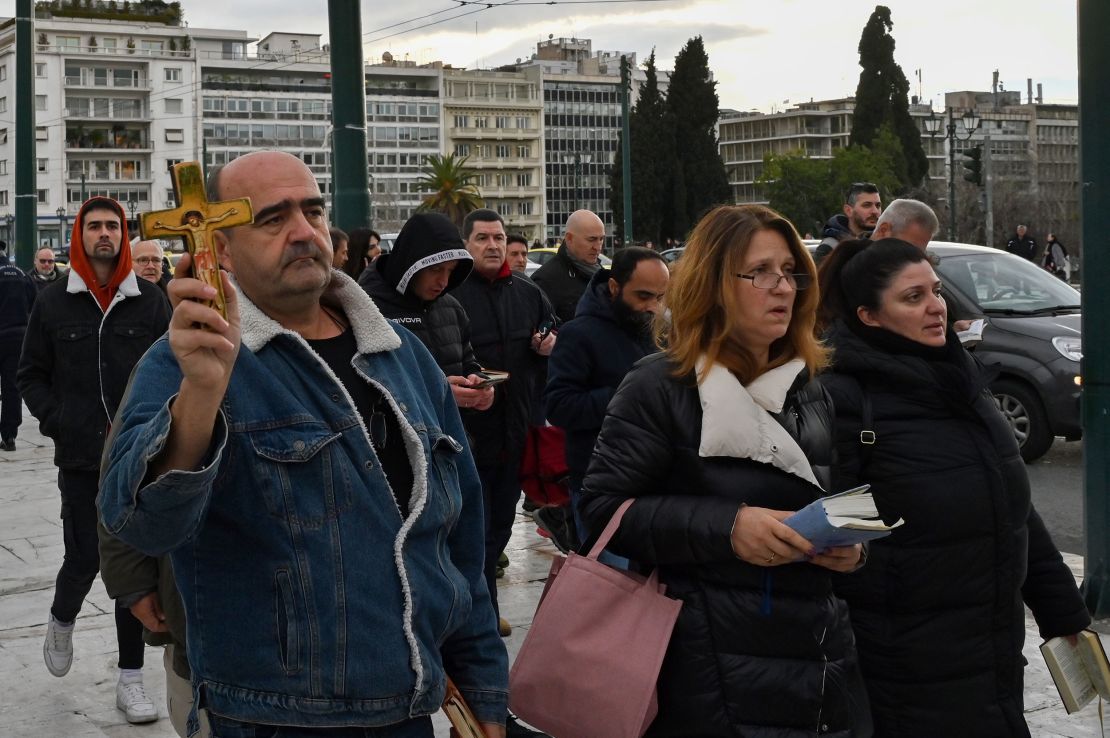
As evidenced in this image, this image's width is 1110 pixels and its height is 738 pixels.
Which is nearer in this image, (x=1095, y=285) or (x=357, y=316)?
(x=357, y=316)

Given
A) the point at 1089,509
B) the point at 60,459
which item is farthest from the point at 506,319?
the point at 1089,509

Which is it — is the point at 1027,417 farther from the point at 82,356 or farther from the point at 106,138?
the point at 106,138

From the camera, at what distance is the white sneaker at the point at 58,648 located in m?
5.81

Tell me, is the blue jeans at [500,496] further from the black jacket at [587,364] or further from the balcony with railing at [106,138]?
the balcony with railing at [106,138]

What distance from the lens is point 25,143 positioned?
17.6 metres

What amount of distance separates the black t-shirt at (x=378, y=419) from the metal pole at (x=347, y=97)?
4472 mm

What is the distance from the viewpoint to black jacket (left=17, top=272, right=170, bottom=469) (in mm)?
5805

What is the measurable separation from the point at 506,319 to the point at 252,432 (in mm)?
4389

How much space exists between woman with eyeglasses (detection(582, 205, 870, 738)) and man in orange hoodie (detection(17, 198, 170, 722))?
3.24 metres

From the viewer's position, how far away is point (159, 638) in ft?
11.5

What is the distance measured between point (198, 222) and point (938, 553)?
208 centimetres

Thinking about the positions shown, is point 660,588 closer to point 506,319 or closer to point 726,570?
point 726,570

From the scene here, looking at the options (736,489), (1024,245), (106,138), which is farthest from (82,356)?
(106,138)

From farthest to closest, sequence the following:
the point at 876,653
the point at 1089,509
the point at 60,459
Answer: the point at 1089,509 < the point at 60,459 < the point at 876,653
